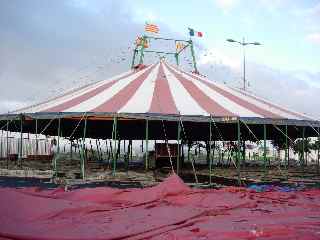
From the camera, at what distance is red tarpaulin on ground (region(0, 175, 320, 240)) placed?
3.25m

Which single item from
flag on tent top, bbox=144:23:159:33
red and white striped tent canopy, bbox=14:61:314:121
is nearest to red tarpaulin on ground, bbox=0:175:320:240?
red and white striped tent canopy, bbox=14:61:314:121

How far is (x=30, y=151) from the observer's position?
929 inches

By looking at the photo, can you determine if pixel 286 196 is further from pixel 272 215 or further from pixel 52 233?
pixel 52 233

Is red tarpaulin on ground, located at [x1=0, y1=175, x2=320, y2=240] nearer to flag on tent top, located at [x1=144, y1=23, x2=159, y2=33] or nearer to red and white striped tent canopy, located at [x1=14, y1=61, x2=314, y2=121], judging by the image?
red and white striped tent canopy, located at [x1=14, y1=61, x2=314, y2=121]

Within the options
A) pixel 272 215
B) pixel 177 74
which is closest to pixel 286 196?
pixel 272 215

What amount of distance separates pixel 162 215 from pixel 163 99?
626 cm

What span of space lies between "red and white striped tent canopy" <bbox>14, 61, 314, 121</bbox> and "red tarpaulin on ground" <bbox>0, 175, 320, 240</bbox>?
12.3ft

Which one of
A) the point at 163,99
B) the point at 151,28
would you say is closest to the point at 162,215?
the point at 163,99

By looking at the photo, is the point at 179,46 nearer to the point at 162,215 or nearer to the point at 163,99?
the point at 163,99

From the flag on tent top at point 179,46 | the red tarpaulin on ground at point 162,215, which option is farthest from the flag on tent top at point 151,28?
the red tarpaulin on ground at point 162,215

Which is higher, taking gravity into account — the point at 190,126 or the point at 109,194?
the point at 190,126

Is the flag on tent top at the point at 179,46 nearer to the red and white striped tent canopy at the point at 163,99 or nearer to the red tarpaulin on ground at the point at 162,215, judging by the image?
the red and white striped tent canopy at the point at 163,99

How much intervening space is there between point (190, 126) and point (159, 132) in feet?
7.58

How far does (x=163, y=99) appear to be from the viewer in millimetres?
10320
